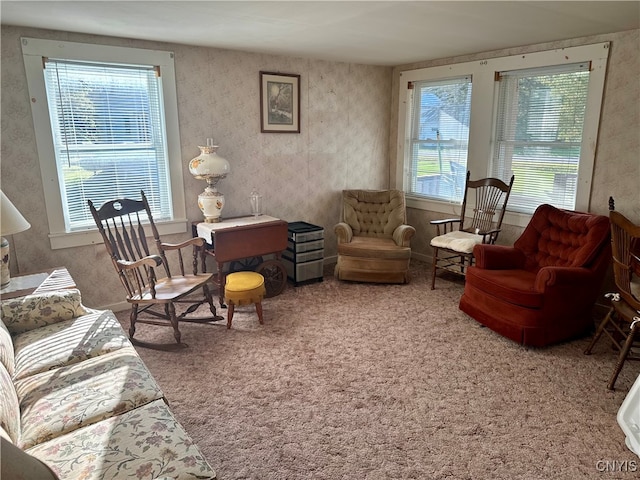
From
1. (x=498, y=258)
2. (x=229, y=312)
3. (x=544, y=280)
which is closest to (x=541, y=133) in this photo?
(x=498, y=258)

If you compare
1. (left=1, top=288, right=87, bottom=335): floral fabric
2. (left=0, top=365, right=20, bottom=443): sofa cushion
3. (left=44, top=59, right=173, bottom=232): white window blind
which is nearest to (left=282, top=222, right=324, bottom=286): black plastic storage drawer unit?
(left=44, top=59, right=173, bottom=232): white window blind

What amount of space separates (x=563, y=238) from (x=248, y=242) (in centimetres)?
253

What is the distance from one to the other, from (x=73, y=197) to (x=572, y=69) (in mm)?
4137

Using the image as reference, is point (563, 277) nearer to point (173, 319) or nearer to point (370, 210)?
point (370, 210)

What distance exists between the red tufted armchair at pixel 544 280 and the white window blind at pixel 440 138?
128cm

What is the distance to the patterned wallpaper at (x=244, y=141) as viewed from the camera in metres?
3.12

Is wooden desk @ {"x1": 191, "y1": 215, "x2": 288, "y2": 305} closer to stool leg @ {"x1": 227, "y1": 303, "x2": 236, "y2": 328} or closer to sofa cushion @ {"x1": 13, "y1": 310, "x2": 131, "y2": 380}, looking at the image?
stool leg @ {"x1": 227, "y1": 303, "x2": 236, "y2": 328}

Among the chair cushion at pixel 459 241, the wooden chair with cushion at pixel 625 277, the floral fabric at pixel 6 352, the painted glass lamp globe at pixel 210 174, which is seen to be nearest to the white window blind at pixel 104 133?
the painted glass lamp globe at pixel 210 174

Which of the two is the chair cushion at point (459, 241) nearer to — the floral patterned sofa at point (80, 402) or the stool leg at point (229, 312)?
the stool leg at point (229, 312)

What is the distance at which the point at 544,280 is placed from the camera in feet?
9.48

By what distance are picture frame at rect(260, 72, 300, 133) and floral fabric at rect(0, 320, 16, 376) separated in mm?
2792

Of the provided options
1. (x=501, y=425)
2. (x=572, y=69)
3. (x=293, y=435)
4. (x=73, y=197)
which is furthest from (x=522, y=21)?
(x=73, y=197)

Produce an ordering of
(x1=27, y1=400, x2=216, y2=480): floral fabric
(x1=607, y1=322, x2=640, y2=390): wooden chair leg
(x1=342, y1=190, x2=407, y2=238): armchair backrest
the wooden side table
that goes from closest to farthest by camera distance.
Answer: (x1=27, y1=400, x2=216, y2=480): floral fabric < (x1=607, y1=322, x2=640, y2=390): wooden chair leg < the wooden side table < (x1=342, y1=190, x2=407, y2=238): armchair backrest

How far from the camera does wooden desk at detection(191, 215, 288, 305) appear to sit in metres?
3.62
